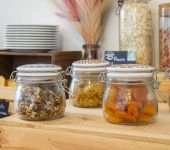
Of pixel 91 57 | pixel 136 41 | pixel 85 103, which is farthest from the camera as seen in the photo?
pixel 91 57

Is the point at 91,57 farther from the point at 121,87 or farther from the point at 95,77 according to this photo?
the point at 121,87

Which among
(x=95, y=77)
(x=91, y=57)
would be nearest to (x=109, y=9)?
(x=91, y=57)

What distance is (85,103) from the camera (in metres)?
0.98

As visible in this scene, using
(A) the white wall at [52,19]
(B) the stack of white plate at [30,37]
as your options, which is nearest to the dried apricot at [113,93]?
(A) the white wall at [52,19]

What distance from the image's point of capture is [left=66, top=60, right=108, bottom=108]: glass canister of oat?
0.97m

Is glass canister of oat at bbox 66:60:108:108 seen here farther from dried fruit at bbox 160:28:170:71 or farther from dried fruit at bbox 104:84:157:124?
dried fruit at bbox 160:28:170:71

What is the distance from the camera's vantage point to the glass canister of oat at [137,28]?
4.14 ft

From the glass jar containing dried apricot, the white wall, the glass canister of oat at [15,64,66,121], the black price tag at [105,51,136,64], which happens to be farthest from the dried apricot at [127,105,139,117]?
the white wall

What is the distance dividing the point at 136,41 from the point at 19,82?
574mm

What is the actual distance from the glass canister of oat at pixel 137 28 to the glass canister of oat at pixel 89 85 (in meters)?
0.33

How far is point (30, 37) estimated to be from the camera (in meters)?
1.48

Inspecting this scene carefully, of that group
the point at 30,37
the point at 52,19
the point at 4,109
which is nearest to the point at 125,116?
the point at 4,109

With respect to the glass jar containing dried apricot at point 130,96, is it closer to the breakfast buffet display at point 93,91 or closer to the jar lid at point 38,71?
the breakfast buffet display at point 93,91

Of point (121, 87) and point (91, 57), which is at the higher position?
point (91, 57)
